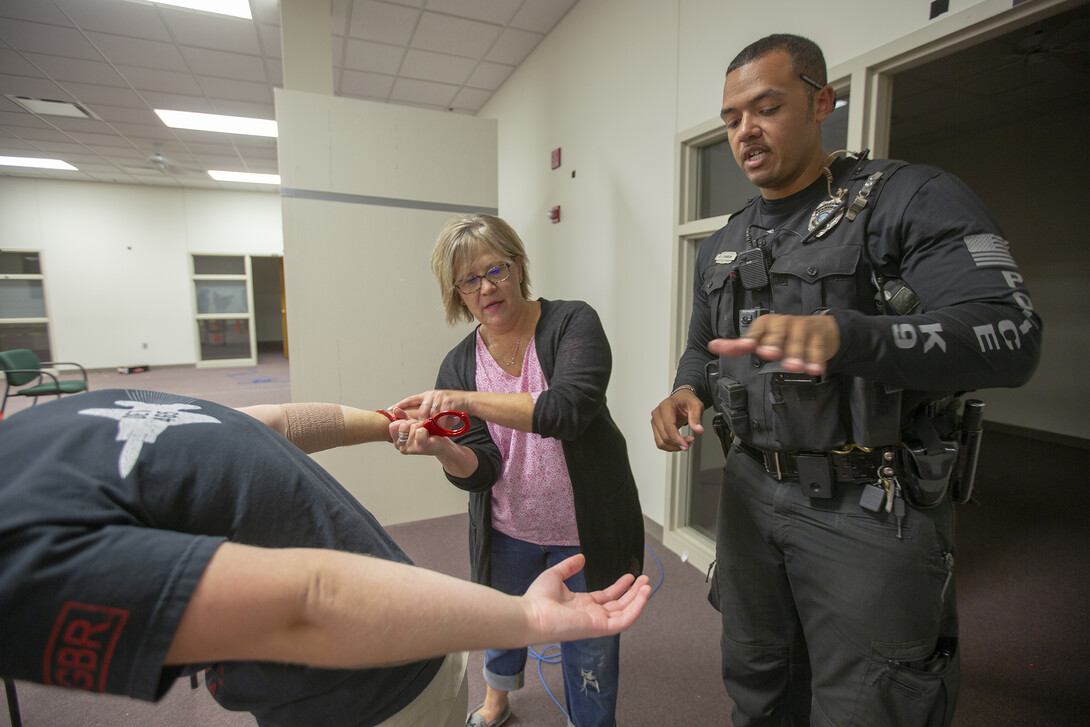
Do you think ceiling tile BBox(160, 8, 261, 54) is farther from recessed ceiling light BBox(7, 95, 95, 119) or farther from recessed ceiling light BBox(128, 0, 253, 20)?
recessed ceiling light BBox(7, 95, 95, 119)

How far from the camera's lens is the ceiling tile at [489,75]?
429 cm

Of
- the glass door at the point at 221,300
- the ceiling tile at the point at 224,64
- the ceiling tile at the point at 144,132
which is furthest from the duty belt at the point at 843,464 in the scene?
the glass door at the point at 221,300

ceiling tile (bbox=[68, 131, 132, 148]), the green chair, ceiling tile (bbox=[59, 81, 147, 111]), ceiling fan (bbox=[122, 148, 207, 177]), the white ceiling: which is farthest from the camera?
ceiling fan (bbox=[122, 148, 207, 177])

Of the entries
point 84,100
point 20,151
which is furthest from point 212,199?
point 84,100

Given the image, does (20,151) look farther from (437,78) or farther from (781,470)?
(781,470)

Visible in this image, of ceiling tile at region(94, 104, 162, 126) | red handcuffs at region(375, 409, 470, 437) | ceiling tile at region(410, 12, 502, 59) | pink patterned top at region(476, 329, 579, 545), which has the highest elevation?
ceiling tile at region(94, 104, 162, 126)

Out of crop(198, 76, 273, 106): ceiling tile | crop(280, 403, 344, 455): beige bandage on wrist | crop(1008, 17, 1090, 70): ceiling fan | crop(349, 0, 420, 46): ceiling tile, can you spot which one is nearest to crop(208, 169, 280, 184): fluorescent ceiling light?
crop(198, 76, 273, 106): ceiling tile

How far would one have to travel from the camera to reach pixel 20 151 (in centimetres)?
690

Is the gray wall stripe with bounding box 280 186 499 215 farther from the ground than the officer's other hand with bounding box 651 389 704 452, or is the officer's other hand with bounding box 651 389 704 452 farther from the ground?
the gray wall stripe with bounding box 280 186 499 215

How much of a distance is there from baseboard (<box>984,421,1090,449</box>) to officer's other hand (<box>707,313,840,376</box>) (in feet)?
19.2

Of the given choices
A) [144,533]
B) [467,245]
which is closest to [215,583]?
A: [144,533]

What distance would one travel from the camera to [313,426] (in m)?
0.96

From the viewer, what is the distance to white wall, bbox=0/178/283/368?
8.56m

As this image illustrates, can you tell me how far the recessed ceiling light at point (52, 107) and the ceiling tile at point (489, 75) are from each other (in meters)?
4.38
